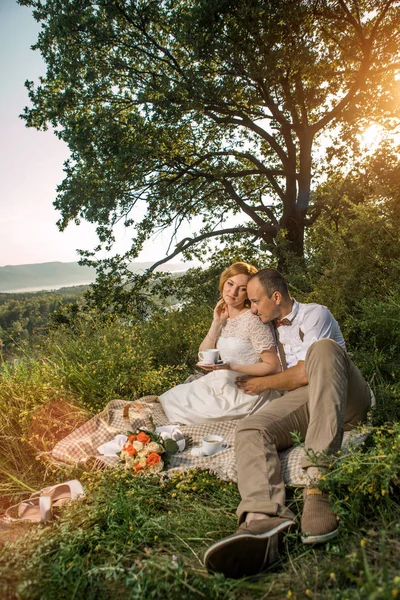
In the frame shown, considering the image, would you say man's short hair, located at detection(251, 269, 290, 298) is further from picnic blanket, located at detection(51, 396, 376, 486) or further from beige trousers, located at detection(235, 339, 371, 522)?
picnic blanket, located at detection(51, 396, 376, 486)

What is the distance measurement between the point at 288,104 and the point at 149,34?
384 centimetres

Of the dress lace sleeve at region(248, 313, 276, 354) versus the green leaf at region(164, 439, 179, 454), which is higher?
the dress lace sleeve at region(248, 313, 276, 354)

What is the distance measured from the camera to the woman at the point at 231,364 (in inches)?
160

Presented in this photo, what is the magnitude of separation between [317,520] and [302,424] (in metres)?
0.94

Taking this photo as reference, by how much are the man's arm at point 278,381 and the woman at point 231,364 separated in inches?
5.2

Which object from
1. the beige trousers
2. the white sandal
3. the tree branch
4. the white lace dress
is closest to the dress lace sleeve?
the white lace dress

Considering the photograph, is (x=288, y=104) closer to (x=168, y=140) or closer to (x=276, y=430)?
(x=168, y=140)

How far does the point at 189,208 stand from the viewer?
1240cm

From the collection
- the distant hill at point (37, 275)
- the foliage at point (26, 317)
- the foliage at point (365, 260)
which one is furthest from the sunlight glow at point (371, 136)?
the distant hill at point (37, 275)

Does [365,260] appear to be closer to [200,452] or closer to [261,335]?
[261,335]

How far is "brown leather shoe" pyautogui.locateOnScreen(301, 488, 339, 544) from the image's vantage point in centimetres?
228

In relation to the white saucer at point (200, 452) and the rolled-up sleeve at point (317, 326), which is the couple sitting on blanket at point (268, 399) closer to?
the rolled-up sleeve at point (317, 326)

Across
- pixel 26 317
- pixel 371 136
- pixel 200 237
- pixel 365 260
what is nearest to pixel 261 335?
pixel 365 260

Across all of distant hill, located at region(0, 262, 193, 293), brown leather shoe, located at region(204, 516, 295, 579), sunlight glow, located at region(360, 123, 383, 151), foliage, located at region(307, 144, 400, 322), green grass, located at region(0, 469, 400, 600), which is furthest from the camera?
distant hill, located at region(0, 262, 193, 293)
